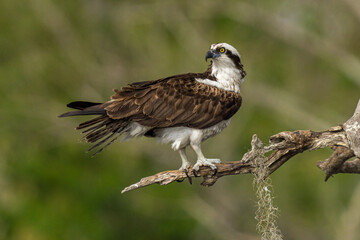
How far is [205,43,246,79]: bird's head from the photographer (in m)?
6.70

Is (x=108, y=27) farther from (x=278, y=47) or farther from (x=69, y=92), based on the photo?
(x=278, y=47)

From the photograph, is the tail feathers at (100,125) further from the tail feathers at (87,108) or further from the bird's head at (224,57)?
the bird's head at (224,57)

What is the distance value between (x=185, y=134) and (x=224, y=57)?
985mm

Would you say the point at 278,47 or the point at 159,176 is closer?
the point at 159,176

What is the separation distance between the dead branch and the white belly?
1.71ft

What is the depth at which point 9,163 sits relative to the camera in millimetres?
18406

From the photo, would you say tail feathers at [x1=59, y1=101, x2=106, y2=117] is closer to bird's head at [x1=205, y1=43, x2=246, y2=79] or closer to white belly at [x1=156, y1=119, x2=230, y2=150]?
white belly at [x1=156, y1=119, x2=230, y2=150]

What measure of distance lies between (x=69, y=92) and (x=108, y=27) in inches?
94.0

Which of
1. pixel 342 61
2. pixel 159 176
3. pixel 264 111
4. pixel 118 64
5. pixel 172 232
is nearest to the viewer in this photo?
pixel 159 176

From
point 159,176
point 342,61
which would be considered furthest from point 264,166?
point 342,61

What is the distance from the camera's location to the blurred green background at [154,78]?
16391mm

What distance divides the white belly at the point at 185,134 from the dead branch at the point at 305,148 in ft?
1.71

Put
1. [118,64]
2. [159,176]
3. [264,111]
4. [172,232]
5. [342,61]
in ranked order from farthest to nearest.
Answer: [172,232], [264,111], [118,64], [342,61], [159,176]

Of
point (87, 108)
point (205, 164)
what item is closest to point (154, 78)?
point (87, 108)
